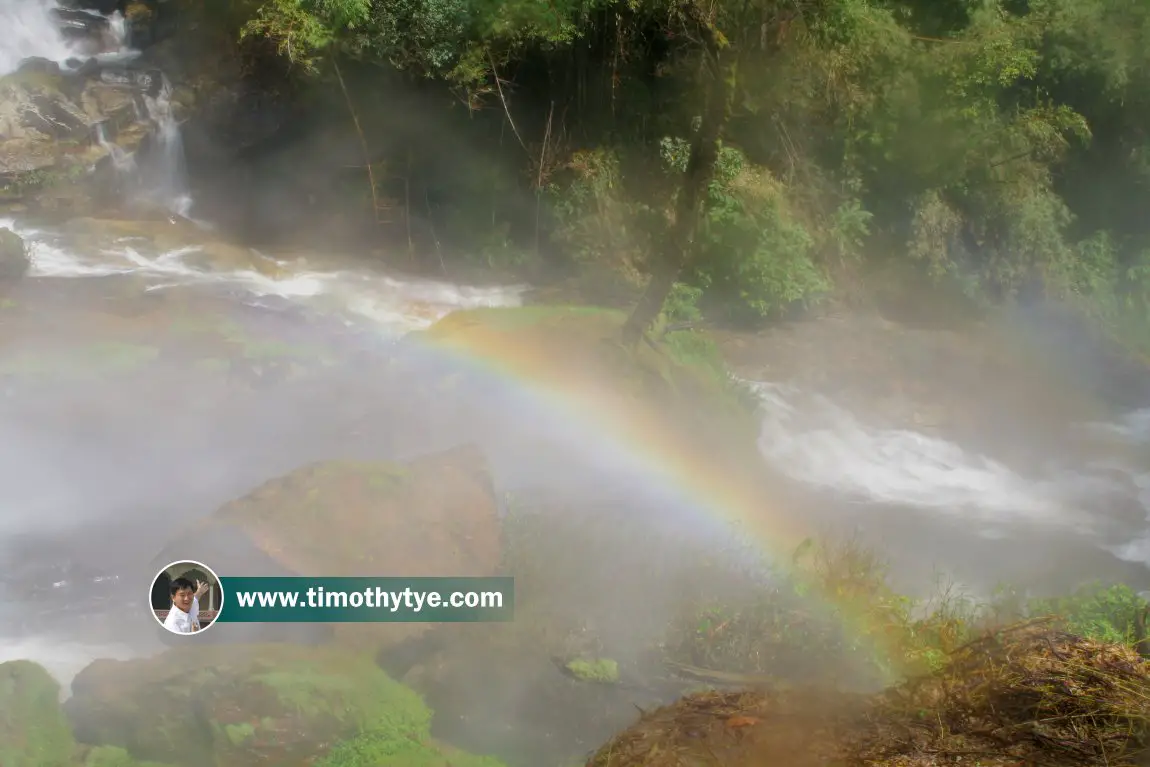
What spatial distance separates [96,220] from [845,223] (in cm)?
1288

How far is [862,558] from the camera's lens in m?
8.45

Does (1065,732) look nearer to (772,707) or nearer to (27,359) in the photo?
(772,707)

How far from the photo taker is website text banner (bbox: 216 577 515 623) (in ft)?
21.8

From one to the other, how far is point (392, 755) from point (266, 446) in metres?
4.91

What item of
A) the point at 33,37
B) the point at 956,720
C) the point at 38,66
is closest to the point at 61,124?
the point at 38,66

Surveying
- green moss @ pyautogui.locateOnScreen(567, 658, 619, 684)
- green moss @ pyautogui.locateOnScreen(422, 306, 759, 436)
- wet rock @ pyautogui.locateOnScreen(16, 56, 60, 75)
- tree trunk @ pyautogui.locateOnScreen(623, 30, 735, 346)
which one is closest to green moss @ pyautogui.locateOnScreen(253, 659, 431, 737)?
green moss @ pyautogui.locateOnScreen(567, 658, 619, 684)

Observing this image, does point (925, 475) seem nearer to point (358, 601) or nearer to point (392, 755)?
point (358, 601)

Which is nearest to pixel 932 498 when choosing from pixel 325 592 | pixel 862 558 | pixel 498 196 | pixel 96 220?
pixel 862 558

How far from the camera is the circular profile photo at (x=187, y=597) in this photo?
21.0 ft

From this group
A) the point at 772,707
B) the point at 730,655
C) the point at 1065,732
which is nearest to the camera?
the point at 1065,732

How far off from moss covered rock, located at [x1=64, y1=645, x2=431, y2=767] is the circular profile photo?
0.31m

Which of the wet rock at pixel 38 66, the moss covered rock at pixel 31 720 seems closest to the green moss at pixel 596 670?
the moss covered rock at pixel 31 720

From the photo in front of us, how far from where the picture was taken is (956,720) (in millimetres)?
4859

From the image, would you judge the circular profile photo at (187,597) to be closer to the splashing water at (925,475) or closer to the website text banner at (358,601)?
the website text banner at (358,601)
